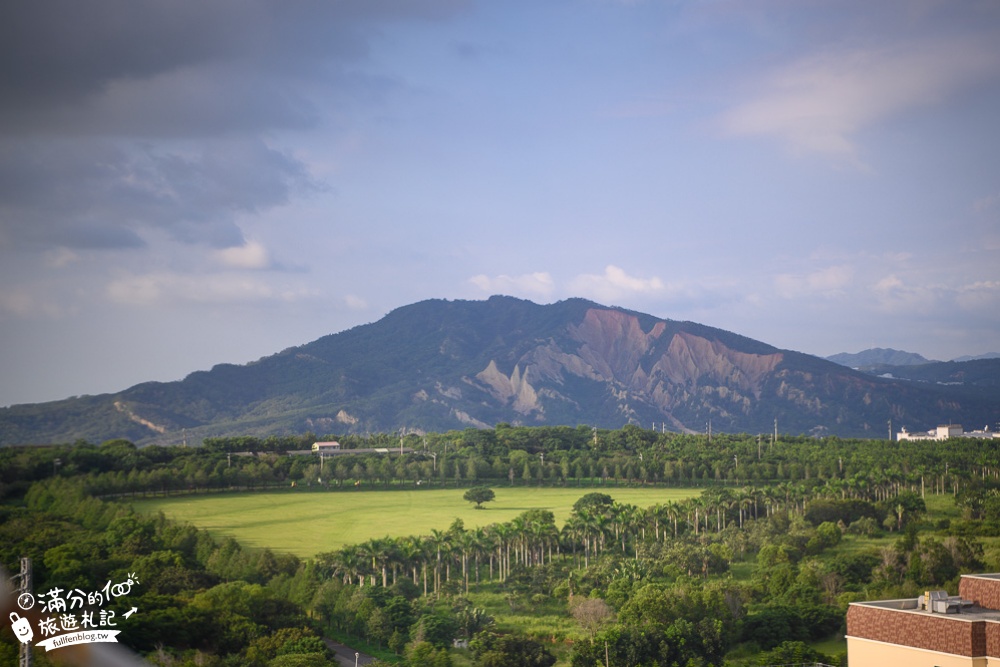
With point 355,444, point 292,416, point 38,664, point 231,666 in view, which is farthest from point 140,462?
point 292,416

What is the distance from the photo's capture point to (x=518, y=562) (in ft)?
165

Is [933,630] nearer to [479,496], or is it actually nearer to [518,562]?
[518,562]

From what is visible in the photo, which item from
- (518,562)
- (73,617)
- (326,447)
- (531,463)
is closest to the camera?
(73,617)

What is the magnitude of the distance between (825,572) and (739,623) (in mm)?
8819

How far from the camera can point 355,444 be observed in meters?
97.1

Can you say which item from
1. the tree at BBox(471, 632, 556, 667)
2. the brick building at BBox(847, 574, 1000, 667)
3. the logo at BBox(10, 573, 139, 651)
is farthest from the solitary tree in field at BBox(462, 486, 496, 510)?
the brick building at BBox(847, 574, 1000, 667)

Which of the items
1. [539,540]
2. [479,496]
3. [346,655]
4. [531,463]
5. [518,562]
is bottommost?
[346,655]

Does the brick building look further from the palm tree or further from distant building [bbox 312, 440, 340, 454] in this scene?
distant building [bbox 312, 440, 340, 454]

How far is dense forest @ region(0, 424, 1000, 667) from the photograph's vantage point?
1367 inches

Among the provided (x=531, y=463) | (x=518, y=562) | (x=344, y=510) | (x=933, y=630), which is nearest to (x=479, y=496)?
(x=344, y=510)

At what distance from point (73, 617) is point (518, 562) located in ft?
88.3

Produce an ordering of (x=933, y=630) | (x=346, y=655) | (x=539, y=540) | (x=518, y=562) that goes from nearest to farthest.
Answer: (x=933, y=630) → (x=346, y=655) → (x=518, y=562) → (x=539, y=540)

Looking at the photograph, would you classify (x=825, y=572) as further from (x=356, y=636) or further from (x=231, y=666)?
(x=231, y=666)

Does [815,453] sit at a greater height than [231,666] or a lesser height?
greater
